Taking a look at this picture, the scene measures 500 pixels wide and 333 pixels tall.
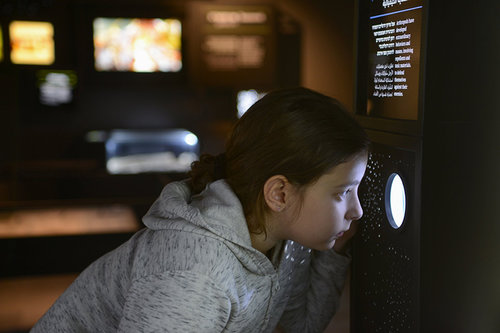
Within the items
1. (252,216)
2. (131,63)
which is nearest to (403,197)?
(252,216)

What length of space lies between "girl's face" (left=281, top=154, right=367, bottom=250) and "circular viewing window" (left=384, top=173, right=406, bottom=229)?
5cm

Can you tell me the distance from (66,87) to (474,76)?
366cm

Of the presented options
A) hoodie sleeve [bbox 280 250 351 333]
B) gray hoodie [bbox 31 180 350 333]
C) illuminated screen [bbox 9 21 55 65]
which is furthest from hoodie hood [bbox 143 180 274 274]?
illuminated screen [bbox 9 21 55 65]

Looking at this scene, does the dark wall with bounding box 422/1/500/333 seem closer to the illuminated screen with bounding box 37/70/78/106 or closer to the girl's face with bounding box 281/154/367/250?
the girl's face with bounding box 281/154/367/250

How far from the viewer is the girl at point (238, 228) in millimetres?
842

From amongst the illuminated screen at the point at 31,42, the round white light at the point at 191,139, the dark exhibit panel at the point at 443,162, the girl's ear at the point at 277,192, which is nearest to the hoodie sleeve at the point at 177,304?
the girl's ear at the point at 277,192

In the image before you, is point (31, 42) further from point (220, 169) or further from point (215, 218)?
point (215, 218)

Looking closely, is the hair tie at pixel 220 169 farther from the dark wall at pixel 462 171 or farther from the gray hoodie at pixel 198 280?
the dark wall at pixel 462 171

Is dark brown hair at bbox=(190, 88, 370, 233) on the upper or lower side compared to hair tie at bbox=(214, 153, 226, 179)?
upper

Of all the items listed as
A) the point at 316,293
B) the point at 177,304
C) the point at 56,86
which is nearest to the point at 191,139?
the point at 56,86

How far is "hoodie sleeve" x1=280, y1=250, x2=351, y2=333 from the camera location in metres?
1.11

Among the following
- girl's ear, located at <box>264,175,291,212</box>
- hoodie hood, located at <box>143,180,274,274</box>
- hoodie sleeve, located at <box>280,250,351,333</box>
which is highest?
girl's ear, located at <box>264,175,291,212</box>

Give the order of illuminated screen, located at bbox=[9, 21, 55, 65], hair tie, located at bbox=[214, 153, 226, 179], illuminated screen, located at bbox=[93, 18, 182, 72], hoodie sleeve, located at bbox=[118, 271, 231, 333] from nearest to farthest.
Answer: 1. hoodie sleeve, located at bbox=[118, 271, 231, 333]
2. hair tie, located at bbox=[214, 153, 226, 179]
3. illuminated screen, located at bbox=[9, 21, 55, 65]
4. illuminated screen, located at bbox=[93, 18, 182, 72]

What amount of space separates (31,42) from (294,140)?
3.44 m
